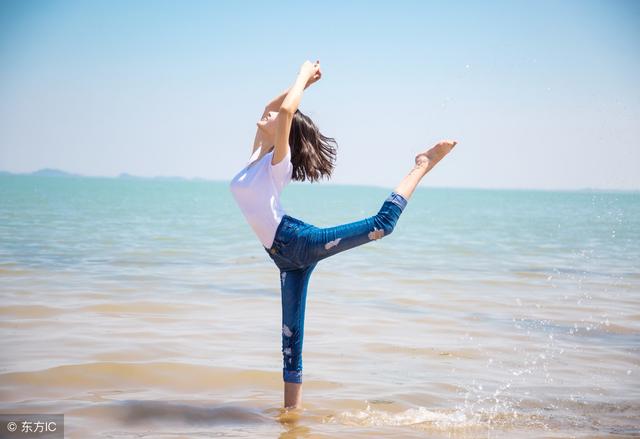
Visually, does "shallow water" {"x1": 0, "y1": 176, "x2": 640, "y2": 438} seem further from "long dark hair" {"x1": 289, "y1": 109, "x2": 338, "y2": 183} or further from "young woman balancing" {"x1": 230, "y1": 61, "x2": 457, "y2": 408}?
"long dark hair" {"x1": 289, "y1": 109, "x2": 338, "y2": 183}

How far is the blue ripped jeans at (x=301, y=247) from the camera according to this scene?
13.1 ft

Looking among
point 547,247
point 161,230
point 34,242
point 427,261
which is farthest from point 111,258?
point 547,247

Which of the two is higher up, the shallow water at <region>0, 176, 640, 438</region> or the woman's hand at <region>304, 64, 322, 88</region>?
the woman's hand at <region>304, 64, 322, 88</region>

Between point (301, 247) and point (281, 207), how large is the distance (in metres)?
0.30

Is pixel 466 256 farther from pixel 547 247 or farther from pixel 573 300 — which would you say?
pixel 573 300

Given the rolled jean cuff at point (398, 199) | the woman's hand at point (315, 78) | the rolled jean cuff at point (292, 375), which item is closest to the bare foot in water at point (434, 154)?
the rolled jean cuff at point (398, 199)

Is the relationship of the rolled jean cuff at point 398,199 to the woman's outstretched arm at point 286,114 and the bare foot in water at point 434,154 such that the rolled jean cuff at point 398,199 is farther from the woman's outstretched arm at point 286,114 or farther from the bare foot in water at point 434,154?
the woman's outstretched arm at point 286,114

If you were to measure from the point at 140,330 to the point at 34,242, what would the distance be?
33.8 ft

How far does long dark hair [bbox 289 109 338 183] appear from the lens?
4.41 meters

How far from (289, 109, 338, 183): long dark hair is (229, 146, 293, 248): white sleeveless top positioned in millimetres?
232

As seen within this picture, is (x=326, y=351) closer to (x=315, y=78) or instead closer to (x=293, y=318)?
(x=293, y=318)

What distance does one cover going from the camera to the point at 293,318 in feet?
14.5

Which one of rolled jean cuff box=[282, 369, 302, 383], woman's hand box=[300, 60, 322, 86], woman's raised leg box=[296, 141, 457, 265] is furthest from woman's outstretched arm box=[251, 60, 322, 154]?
rolled jean cuff box=[282, 369, 302, 383]

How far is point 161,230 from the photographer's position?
23.1m
